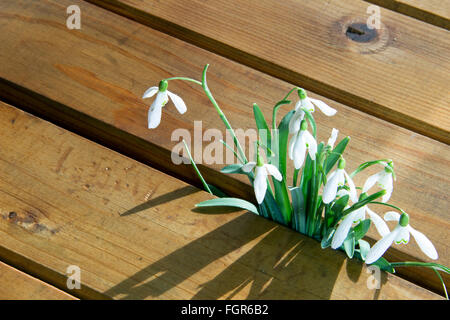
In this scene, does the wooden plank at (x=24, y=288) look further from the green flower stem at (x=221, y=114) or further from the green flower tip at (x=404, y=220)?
the green flower tip at (x=404, y=220)

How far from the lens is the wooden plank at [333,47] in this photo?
1.21 meters

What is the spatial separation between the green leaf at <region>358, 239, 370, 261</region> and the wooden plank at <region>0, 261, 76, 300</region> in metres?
0.50

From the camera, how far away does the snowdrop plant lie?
2.75 ft

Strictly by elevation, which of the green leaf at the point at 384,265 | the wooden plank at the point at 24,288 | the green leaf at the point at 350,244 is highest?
the green leaf at the point at 350,244

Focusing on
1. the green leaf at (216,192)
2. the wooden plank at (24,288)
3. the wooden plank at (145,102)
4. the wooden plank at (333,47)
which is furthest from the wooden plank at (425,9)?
the wooden plank at (24,288)

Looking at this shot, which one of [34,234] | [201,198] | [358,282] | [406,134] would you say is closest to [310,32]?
[406,134]

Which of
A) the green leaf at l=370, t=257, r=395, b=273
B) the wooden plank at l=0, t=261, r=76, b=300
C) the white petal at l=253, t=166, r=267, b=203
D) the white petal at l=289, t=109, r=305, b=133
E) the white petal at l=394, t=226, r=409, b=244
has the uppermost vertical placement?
the white petal at l=289, t=109, r=305, b=133

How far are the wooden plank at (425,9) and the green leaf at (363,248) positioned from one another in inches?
25.7

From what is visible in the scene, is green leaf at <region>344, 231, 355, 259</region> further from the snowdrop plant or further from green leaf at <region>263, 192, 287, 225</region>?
green leaf at <region>263, 192, 287, 225</region>

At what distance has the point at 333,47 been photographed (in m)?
1.30

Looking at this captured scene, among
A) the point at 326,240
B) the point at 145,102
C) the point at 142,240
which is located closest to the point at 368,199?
the point at 326,240

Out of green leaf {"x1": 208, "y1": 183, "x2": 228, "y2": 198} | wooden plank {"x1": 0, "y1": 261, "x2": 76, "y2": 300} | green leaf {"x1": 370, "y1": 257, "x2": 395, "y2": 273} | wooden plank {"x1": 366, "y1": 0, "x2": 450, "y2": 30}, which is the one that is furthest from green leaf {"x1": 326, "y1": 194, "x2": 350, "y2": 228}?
wooden plank {"x1": 366, "y1": 0, "x2": 450, "y2": 30}

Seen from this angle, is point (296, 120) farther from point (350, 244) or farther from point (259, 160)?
point (350, 244)
